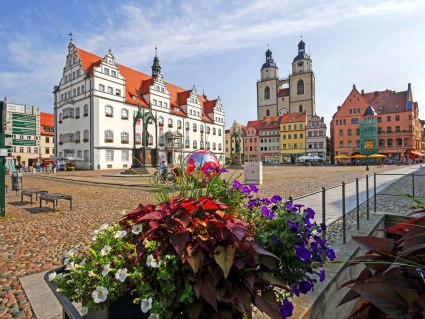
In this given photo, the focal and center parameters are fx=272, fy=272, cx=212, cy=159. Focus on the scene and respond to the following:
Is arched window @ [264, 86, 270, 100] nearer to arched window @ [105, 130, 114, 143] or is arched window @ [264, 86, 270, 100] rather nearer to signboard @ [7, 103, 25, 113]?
arched window @ [105, 130, 114, 143]

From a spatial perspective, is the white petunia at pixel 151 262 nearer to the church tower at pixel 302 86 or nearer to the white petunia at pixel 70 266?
the white petunia at pixel 70 266

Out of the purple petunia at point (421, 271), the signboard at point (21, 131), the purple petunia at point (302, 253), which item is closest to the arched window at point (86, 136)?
the signboard at point (21, 131)

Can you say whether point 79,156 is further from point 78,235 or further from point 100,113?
point 78,235

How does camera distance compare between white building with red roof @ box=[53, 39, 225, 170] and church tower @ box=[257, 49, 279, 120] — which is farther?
church tower @ box=[257, 49, 279, 120]

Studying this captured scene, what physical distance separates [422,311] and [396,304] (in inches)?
3.5

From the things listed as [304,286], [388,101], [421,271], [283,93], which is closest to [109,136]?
[304,286]

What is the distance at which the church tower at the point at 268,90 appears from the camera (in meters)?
91.5

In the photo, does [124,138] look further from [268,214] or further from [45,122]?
[268,214]

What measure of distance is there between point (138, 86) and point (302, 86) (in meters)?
56.0

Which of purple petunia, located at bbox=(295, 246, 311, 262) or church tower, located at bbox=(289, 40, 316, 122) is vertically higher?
church tower, located at bbox=(289, 40, 316, 122)

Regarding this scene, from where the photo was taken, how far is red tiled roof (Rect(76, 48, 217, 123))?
138 ft

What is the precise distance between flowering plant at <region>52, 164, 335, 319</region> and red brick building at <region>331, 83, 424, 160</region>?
70.9 m

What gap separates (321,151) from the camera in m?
68.2

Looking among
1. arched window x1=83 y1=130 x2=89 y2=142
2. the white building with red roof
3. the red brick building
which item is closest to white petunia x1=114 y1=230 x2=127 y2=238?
the white building with red roof
